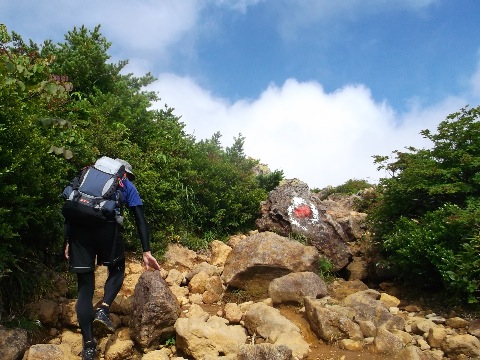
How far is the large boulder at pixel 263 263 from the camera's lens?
639cm

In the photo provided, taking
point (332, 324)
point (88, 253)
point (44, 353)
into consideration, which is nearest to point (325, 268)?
point (332, 324)

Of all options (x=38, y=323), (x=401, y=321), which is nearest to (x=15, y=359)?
(x=38, y=323)

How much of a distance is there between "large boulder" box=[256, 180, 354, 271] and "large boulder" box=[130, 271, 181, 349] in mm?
3924

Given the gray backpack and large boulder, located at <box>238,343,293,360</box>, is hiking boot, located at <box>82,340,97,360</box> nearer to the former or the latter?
the gray backpack

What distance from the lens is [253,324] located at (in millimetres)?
5020

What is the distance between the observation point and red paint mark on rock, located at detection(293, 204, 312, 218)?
870 centimetres

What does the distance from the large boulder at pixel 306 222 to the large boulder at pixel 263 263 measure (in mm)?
1310

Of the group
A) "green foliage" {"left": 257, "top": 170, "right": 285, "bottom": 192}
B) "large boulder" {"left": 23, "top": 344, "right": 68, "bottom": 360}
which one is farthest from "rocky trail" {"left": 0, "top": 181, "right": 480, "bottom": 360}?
"green foliage" {"left": 257, "top": 170, "right": 285, "bottom": 192}

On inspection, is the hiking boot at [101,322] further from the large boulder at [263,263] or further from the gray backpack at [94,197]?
the large boulder at [263,263]

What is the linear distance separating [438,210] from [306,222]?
2733mm

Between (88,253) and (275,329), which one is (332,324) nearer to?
(275,329)

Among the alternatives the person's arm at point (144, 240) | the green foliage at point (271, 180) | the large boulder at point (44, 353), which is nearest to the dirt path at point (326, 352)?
the person's arm at point (144, 240)

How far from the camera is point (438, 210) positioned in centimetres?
653

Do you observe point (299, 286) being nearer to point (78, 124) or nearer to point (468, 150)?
point (468, 150)
